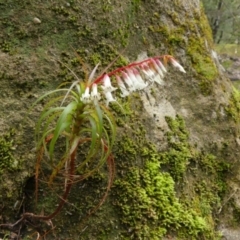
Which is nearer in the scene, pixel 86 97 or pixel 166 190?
pixel 86 97

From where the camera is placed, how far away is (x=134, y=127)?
273cm

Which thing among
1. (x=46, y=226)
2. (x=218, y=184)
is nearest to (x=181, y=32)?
(x=218, y=184)

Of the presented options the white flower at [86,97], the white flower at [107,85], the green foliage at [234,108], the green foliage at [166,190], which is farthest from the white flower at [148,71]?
the green foliage at [234,108]

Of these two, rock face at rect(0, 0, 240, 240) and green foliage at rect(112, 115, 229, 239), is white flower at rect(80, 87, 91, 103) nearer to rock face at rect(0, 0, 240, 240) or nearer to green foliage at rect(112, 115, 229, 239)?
rock face at rect(0, 0, 240, 240)

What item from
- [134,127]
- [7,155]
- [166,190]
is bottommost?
[166,190]

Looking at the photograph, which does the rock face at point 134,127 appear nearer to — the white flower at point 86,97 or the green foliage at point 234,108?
the green foliage at point 234,108

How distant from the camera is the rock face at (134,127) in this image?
2365mm

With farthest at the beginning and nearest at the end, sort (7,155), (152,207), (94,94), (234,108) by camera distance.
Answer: (234,108), (152,207), (7,155), (94,94)

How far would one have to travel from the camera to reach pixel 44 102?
2504 mm

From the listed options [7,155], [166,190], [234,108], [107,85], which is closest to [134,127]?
[166,190]

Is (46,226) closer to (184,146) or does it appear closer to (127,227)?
(127,227)

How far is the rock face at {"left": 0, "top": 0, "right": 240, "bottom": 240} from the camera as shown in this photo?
7.76ft

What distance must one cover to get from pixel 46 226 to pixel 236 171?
1735mm

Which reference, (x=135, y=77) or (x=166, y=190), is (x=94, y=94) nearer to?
(x=135, y=77)
